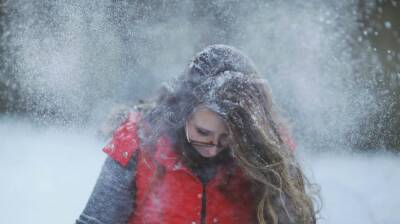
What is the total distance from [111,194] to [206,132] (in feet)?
1.66

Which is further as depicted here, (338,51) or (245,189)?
(338,51)

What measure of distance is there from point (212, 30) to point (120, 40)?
850mm

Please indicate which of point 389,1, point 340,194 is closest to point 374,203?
point 340,194

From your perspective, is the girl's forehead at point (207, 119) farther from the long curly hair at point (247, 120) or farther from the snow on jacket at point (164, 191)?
the snow on jacket at point (164, 191)

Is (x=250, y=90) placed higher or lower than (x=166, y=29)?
lower

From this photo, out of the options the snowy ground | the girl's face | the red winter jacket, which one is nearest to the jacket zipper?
the red winter jacket

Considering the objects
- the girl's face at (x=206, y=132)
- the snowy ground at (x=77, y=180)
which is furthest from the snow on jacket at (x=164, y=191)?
the snowy ground at (x=77, y=180)

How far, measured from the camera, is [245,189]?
1.86m

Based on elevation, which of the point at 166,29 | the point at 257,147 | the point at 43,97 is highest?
the point at 166,29

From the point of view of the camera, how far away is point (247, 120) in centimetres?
159

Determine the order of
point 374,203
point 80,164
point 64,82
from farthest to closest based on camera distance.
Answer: point 64,82
point 80,164
point 374,203

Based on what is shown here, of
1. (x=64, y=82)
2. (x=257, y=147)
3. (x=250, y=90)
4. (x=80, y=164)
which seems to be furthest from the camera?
(x=64, y=82)

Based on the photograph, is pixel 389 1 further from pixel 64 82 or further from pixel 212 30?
pixel 64 82

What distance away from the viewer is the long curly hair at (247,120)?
154 cm
